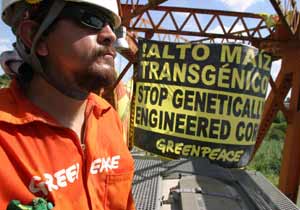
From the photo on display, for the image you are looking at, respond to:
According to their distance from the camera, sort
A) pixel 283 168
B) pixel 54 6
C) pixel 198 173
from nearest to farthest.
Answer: pixel 54 6 → pixel 198 173 → pixel 283 168

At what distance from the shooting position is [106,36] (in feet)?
5.11

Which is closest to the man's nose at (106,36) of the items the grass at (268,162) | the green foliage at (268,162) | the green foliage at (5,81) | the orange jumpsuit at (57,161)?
the orange jumpsuit at (57,161)

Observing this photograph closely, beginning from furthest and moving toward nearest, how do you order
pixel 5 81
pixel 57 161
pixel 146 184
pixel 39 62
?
pixel 5 81, pixel 146 184, pixel 39 62, pixel 57 161

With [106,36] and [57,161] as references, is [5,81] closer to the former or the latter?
[106,36]

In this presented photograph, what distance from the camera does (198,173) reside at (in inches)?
134

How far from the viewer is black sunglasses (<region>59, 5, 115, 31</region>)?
1469 mm

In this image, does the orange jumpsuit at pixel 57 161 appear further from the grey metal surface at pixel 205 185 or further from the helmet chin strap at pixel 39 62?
the grey metal surface at pixel 205 185

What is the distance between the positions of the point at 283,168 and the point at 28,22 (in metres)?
6.67

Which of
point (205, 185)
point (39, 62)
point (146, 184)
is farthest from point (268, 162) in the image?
point (39, 62)

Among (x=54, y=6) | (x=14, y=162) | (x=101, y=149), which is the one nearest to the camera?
(x=14, y=162)

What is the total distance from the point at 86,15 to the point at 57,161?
0.59m

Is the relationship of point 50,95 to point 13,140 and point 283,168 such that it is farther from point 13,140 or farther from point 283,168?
point 283,168

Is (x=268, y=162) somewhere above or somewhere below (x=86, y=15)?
below

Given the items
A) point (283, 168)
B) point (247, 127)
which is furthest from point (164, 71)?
point (283, 168)
